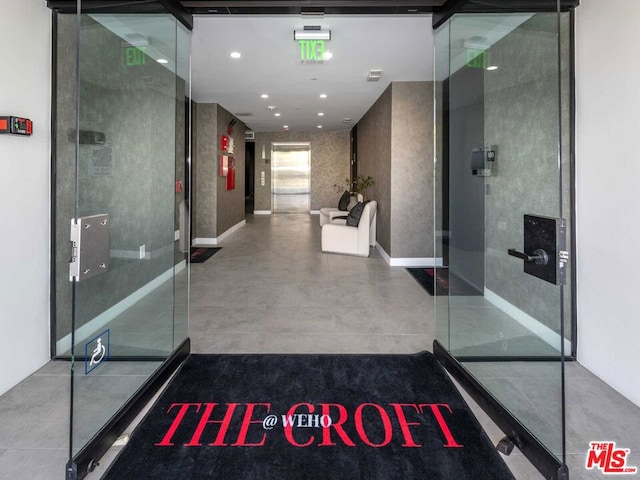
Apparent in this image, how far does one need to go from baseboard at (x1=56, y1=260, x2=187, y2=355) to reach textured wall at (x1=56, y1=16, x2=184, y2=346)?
4cm

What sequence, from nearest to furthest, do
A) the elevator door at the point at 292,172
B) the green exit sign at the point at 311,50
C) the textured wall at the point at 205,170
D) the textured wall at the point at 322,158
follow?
1. the green exit sign at the point at 311,50
2. the textured wall at the point at 205,170
3. the textured wall at the point at 322,158
4. the elevator door at the point at 292,172

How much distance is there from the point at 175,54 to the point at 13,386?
2.40 m

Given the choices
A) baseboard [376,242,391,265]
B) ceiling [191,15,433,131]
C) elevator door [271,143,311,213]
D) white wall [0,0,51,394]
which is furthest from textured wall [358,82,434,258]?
elevator door [271,143,311,213]

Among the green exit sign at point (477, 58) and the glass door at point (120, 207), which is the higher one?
the green exit sign at point (477, 58)

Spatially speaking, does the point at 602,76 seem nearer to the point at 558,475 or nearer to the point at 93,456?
the point at 558,475

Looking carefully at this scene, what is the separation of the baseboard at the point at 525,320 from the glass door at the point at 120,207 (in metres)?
2.25

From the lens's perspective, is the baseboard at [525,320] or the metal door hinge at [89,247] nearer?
the metal door hinge at [89,247]

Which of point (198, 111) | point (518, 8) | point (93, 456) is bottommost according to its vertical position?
point (93, 456)

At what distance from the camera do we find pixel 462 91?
10.5 ft

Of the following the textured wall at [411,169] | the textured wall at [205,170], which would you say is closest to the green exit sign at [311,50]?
the textured wall at [411,169]

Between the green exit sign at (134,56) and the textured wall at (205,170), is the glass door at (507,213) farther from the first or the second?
the textured wall at (205,170)

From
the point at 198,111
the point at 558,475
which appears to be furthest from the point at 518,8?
the point at 198,111

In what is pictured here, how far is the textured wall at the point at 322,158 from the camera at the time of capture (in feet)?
46.5

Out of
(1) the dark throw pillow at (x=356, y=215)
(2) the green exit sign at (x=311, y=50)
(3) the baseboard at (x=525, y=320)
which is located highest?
(2) the green exit sign at (x=311, y=50)
